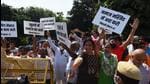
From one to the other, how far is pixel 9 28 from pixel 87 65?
7.96 metres

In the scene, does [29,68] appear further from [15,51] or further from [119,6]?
[119,6]

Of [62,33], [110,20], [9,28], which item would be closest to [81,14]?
[9,28]

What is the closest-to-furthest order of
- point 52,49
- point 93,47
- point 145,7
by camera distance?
point 93,47
point 52,49
point 145,7

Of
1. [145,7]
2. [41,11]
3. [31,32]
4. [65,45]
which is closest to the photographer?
[65,45]

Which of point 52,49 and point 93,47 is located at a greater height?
point 93,47

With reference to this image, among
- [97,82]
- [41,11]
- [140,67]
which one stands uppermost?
[140,67]

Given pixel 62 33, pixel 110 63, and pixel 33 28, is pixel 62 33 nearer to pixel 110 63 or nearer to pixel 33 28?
pixel 33 28

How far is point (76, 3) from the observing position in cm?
7938

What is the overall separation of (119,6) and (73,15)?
41013 mm

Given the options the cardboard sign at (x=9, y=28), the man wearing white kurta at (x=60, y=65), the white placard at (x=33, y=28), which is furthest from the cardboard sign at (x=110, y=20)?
the white placard at (x=33, y=28)

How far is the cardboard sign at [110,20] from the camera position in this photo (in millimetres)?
12867

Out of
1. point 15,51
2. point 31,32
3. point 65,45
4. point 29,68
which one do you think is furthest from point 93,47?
point 15,51

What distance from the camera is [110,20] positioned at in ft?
42.7

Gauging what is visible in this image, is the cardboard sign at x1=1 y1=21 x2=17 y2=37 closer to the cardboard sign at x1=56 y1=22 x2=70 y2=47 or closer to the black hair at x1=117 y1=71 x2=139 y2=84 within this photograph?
the cardboard sign at x1=56 y1=22 x2=70 y2=47
